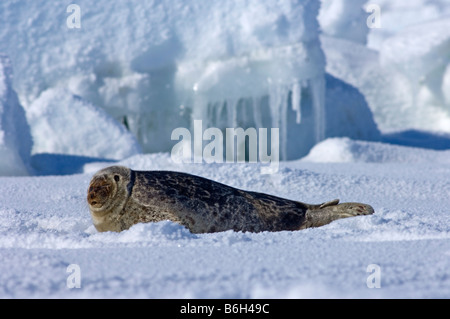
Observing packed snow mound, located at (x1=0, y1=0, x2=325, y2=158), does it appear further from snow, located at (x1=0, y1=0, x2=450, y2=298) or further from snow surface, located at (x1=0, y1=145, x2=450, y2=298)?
snow surface, located at (x1=0, y1=145, x2=450, y2=298)

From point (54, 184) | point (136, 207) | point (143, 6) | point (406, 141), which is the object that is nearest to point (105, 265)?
point (136, 207)

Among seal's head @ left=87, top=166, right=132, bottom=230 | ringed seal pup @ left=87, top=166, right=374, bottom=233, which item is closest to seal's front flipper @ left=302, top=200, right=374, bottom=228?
ringed seal pup @ left=87, top=166, right=374, bottom=233

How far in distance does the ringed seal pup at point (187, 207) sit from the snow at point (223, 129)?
0.19 metres

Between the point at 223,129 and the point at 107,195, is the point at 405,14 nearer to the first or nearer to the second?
the point at 223,129

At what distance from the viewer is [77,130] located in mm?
6074

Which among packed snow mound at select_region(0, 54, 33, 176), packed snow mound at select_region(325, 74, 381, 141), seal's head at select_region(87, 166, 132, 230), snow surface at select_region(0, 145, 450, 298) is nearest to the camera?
snow surface at select_region(0, 145, 450, 298)

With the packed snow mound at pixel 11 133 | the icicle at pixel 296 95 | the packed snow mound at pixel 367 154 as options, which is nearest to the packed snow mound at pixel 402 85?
the icicle at pixel 296 95

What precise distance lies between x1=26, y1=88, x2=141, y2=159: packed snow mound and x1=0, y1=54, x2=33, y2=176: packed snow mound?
446 millimetres

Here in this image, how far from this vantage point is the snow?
5.56 ft

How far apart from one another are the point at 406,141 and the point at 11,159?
17.0 feet

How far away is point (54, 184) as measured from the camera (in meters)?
3.98

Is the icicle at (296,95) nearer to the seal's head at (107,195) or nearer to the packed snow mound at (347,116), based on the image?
the packed snow mound at (347,116)

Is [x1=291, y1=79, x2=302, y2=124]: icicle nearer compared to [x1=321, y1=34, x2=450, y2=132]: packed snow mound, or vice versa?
[x1=291, y1=79, x2=302, y2=124]: icicle

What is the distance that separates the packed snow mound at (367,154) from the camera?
232 inches
